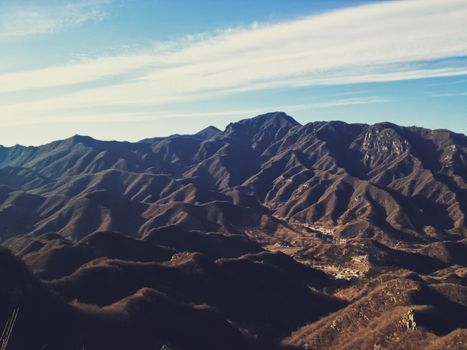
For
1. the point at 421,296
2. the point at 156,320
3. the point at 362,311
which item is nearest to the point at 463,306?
the point at 421,296

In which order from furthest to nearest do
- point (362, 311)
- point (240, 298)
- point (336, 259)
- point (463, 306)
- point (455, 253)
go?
point (455, 253)
point (336, 259)
point (240, 298)
point (463, 306)
point (362, 311)

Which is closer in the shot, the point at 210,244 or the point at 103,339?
the point at 103,339

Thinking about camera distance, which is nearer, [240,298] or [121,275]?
[121,275]

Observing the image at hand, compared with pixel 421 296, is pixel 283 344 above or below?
below

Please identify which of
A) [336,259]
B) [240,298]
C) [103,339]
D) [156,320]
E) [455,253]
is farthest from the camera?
[455,253]

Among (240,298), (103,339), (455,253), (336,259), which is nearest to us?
(103,339)

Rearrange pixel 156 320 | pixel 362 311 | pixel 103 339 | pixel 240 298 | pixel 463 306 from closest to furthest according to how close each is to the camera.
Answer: pixel 103 339, pixel 156 320, pixel 362 311, pixel 463 306, pixel 240 298

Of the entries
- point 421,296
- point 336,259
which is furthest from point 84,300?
point 336,259

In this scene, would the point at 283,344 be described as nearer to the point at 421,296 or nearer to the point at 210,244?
the point at 421,296

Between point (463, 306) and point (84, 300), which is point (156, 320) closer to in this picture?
point (84, 300)
